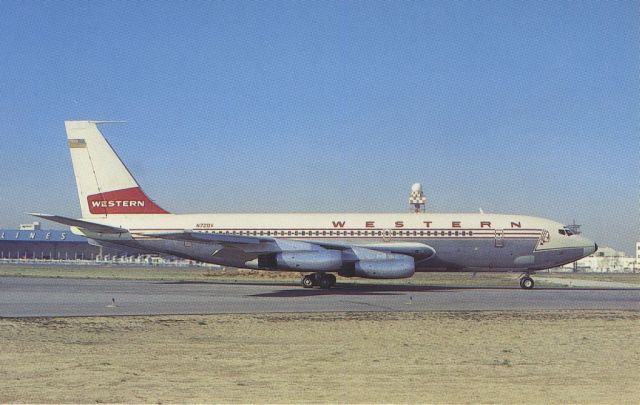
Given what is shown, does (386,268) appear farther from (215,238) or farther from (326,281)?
(215,238)

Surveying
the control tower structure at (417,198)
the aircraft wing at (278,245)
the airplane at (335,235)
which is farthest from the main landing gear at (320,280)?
the control tower structure at (417,198)

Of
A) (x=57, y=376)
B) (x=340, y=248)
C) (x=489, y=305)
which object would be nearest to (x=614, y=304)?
(x=489, y=305)

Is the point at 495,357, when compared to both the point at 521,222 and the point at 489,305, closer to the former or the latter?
the point at 489,305

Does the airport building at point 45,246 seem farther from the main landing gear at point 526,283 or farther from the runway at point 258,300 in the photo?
the main landing gear at point 526,283

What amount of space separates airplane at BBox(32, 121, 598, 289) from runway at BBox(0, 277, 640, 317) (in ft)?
6.17

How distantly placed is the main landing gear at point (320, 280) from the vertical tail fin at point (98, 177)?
8.96 metres

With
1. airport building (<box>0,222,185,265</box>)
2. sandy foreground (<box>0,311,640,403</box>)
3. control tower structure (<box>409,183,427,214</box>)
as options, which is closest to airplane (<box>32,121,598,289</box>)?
sandy foreground (<box>0,311,640,403</box>)

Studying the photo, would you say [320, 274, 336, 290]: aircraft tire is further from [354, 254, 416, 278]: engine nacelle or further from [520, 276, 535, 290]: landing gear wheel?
[520, 276, 535, 290]: landing gear wheel

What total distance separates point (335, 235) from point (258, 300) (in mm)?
8720

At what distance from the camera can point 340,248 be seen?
29812 mm

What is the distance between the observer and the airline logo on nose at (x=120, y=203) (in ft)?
109

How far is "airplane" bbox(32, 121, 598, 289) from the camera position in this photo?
3027cm

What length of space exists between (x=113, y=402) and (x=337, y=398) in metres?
2.79

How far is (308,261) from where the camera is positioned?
27672mm
